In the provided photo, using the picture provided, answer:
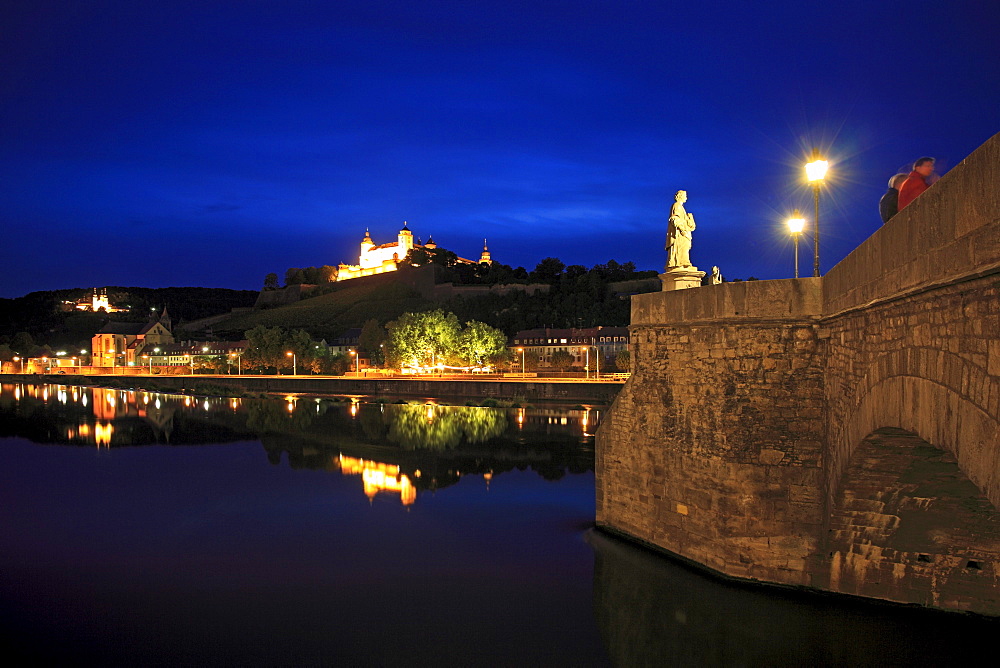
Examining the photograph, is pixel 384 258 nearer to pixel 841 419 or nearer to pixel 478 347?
pixel 478 347

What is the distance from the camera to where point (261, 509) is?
20.0m

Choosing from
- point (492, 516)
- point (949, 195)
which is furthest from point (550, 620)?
point (949, 195)

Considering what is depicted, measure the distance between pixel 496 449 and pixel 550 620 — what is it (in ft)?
60.0

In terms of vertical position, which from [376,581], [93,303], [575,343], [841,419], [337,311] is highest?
[93,303]

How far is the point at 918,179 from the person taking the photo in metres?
7.55

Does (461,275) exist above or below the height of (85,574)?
above

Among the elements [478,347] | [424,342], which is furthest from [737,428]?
[478,347]

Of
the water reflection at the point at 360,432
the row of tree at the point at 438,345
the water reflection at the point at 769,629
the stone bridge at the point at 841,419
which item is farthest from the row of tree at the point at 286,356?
the water reflection at the point at 769,629

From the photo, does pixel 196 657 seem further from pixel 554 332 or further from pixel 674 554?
pixel 554 332

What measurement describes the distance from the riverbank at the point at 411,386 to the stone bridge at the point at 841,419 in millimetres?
37461

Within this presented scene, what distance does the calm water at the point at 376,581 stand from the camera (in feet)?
32.7

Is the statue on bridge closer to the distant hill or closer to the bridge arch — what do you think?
the bridge arch

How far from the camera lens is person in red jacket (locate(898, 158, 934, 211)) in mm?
7527

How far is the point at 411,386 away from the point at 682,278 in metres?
49.9
